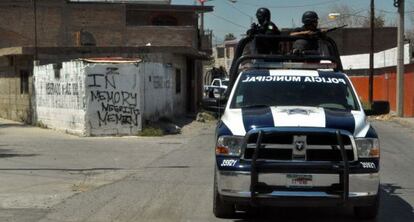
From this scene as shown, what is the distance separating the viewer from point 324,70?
9055 millimetres

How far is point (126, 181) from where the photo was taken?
11695 mm

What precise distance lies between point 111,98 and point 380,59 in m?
33.9

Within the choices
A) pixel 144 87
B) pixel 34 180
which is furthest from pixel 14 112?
pixel 34 180

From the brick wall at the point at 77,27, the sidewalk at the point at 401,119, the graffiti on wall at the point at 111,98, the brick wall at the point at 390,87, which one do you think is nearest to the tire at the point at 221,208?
the graffiti on wall at the point at 111,98

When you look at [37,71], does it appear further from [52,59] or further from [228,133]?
[228,133]

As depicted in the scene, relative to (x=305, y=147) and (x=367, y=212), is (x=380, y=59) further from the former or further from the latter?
(x=305, y=147)

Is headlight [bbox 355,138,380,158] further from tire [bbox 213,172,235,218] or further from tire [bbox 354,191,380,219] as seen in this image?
tire [bbox 213,172,235,218]

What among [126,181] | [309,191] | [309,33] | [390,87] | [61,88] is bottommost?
[126,181]

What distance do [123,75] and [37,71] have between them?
18.3 feet

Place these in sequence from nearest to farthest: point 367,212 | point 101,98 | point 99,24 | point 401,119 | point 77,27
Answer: point 367,212 < point 101,98 < point 401,119 < point 77,27 < point 99,24

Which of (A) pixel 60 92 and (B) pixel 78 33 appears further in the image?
(B) pixel 78 33

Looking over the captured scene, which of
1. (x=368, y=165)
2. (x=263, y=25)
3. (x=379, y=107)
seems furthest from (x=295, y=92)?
(x=263, y=25)

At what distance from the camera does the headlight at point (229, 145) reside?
7.32m

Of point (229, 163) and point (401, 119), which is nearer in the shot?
point (229, 163)
